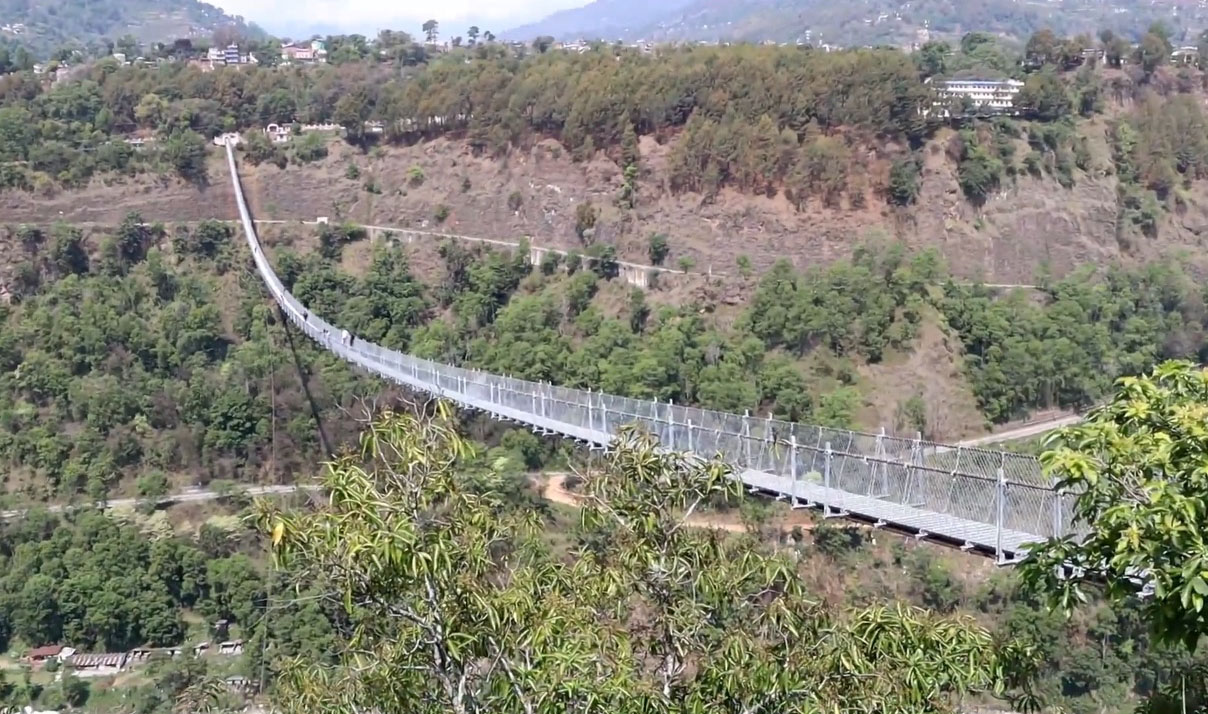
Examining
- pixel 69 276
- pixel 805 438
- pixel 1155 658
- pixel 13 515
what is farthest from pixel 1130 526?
pixel 69 276

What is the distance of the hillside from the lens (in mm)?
118688

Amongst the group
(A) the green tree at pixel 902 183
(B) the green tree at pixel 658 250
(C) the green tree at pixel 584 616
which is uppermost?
(C) the green tree at pixel 584 616

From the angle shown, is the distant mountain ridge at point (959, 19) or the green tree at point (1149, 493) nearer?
the green tree at point (1149, 493)

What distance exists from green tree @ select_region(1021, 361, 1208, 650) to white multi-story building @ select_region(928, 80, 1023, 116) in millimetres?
25889

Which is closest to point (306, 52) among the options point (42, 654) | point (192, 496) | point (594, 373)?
point (192, 496)

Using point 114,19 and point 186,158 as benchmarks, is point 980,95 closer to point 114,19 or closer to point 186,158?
point 186,158

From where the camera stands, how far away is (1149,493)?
3.40 metres

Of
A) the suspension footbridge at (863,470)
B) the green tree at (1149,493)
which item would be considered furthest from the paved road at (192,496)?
the green tree at (1149,493)

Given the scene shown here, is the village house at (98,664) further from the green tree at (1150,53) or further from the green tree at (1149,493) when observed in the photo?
the green tree at (1150,53)

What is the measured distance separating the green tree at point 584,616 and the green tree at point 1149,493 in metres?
0.64

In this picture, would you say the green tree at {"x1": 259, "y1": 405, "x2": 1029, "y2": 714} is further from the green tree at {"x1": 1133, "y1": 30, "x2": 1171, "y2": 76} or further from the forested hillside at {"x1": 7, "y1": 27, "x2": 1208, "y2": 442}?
the green tree at {"x1": 1133, "y1": 30, "x2": 1171, "y2": 76}

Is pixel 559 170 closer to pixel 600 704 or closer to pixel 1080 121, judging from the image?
pixel 1080 121

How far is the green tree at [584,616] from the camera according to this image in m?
3.83

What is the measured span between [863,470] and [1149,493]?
5406 millimetres
